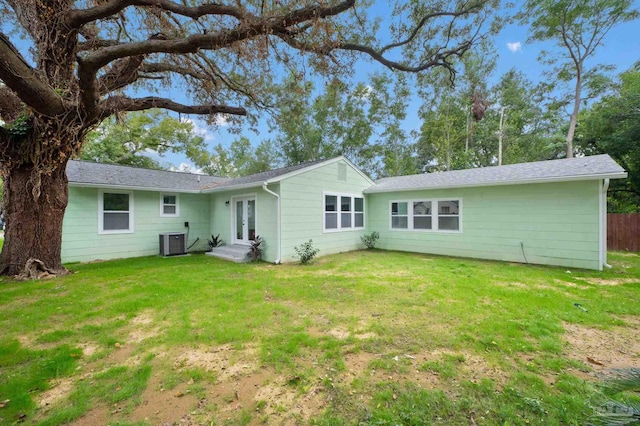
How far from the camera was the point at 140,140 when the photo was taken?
67.2 feet

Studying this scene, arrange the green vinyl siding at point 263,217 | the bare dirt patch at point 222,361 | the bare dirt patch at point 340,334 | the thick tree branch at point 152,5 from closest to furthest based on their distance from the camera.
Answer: the bare dirt patch at point 222,361 < the bare dirt patch at point 340,334 < the thick tree branch at point 152,5 < the green vinyl siding at point 263,217

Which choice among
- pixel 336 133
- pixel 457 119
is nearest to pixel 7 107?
pixel 336 133

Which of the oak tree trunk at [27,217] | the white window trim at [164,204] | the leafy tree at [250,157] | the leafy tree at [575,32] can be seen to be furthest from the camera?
the leafy tree at [250,157]

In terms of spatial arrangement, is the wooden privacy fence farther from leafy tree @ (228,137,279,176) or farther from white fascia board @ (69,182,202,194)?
leafy tree @ (228,137,279,176)

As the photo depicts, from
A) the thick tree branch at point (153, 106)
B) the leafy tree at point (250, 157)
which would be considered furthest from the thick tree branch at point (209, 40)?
the leafy tree at point (250, 157)

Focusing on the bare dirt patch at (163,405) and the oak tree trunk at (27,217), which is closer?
the bare dirt patch at (163,405)

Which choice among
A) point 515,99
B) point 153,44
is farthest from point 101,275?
point 515,99

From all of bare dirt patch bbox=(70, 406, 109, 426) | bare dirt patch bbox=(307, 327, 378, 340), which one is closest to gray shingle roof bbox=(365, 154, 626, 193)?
bare dirt patch bbox=(307, 327, 378, 340)

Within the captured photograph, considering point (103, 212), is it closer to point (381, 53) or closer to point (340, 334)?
point (340, 334)

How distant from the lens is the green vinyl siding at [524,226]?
7.21m

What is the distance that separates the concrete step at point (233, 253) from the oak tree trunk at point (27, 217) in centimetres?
420

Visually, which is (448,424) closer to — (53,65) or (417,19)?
(417,19)

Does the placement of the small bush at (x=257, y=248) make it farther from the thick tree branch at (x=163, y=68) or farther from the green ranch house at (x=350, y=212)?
the thick tree branch at (x=163, y=68)

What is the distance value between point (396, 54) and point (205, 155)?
23479 millimetres
